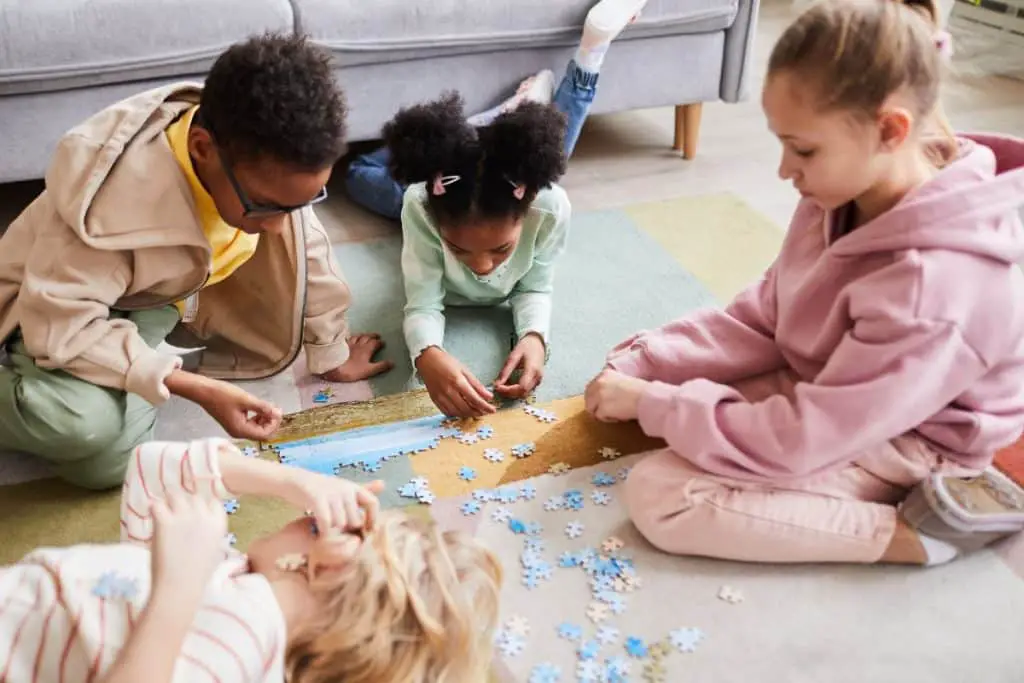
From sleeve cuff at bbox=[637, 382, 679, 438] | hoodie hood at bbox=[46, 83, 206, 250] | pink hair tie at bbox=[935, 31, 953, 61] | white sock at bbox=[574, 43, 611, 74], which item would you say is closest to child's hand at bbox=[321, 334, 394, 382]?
hoodie hood at bbox=[46, 83, 206, 250]

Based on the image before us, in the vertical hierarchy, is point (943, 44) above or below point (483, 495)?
above

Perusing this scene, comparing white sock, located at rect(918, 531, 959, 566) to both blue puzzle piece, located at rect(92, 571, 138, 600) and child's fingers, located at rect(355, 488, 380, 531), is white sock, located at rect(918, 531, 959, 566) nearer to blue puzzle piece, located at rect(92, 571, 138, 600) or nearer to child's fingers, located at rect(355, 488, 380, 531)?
child's fingers, located at rect(355, 488, 380, 531)

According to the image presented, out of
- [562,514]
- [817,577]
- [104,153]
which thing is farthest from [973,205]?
[104,153]

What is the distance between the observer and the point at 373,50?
92.0 inches

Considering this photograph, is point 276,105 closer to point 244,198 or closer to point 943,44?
point 244,198

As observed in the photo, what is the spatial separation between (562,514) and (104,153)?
0.90 metres

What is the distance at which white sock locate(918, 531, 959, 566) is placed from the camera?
1.42 m

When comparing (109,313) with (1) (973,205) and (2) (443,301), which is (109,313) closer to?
(2) (443,301)

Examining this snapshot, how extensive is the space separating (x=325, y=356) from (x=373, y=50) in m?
0.88

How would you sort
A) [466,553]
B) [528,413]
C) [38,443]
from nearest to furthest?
[466,553]
[38,443]
[528,413]

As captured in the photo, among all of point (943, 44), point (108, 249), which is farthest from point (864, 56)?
point (108, 249)

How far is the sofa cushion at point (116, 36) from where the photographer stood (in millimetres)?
2059

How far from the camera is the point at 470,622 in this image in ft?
3.78

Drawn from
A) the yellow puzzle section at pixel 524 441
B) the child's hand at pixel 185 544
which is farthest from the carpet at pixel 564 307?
the child's hand at pixel 185 544
